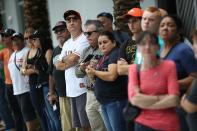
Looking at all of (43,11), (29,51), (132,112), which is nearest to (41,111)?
(29,51)

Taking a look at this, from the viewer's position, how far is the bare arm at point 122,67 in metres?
4.27

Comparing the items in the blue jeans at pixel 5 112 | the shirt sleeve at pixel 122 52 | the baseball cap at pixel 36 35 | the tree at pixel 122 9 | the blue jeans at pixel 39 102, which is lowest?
the blue jeans at pixel 5 112

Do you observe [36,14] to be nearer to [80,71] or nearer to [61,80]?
[61,80]

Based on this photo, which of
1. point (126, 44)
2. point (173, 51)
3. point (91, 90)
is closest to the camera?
point (173, 51)

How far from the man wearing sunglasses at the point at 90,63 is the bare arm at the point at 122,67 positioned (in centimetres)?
63

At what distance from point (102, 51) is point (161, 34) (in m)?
1.06

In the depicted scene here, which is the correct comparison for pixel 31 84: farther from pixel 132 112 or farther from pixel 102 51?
pixel 132 112

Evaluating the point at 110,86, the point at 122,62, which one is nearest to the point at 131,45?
the point at 122,62

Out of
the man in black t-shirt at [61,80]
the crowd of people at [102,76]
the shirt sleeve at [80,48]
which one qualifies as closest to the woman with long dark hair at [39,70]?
the crowd of people at [102,76]

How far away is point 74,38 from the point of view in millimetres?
5492

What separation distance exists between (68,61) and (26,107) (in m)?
1.94

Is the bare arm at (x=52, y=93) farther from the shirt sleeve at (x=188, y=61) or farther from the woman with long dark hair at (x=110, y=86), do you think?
the shirt sleeve at (x=188, y=61)

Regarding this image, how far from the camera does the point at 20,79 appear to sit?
6.83 metres

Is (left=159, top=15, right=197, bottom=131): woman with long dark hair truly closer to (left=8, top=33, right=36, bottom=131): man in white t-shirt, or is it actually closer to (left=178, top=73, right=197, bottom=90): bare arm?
(left=178, top=73, right=197, bottom=90): bare arm
